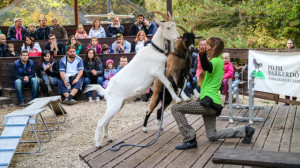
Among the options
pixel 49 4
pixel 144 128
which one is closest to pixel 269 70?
pixel 144 128

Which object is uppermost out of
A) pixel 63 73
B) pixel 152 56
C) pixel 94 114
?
pixel 152 56

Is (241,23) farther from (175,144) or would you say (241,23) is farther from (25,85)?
(175,144)

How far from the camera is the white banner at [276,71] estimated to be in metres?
7.20

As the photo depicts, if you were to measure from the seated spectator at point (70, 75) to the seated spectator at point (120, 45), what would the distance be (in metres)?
1.48

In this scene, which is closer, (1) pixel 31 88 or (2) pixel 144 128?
(2) pixel 144 128

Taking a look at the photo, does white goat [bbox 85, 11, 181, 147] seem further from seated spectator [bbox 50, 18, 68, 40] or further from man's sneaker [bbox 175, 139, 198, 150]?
seated spectator [bbox 50, 18, 68, 40]

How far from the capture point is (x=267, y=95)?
841 centimetres

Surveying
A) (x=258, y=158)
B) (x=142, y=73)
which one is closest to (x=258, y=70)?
(x=142, y=73)

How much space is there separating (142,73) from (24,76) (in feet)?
18.2

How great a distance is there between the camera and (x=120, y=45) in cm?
989

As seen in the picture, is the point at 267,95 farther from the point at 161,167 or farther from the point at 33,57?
the point at 33,57

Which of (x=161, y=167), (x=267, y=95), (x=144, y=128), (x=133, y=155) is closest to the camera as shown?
(x=161, y=167)

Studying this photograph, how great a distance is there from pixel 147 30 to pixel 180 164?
7.78 metres

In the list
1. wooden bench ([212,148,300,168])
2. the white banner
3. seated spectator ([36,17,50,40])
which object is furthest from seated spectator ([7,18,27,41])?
wooden bench ([212,148,300,168])
